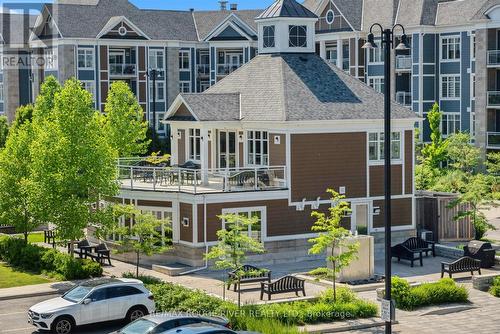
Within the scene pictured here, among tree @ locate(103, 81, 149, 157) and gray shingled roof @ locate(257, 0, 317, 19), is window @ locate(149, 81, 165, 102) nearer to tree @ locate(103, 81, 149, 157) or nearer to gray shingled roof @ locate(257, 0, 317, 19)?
tree @ locate(103, 81, 149, 157)

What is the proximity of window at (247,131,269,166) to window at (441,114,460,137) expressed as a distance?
30.2 meters

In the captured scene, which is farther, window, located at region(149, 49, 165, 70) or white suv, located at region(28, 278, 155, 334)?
window, located at region(149, 49, 165, 70)

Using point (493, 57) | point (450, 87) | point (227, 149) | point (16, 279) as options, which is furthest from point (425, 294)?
point (450, 87)

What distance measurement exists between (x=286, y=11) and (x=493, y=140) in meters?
25.8

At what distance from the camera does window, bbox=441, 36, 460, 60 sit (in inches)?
2709

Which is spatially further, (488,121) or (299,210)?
(488,121)

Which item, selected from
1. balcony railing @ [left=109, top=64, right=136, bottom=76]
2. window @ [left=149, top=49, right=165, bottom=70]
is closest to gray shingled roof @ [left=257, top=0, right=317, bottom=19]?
balcony railing @ [left=109, top=64, right=136, bottom=76]

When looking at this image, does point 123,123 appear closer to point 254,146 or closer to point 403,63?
point 254,146

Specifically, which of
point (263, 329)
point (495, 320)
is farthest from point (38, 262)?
point (495, 320)

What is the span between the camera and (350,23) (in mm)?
73250

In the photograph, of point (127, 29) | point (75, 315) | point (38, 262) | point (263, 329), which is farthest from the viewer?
point (127, 29)

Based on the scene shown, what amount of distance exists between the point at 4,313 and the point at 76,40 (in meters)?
47.9

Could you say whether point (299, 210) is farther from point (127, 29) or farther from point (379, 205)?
point (127, 29)

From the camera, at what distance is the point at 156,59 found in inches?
3167
